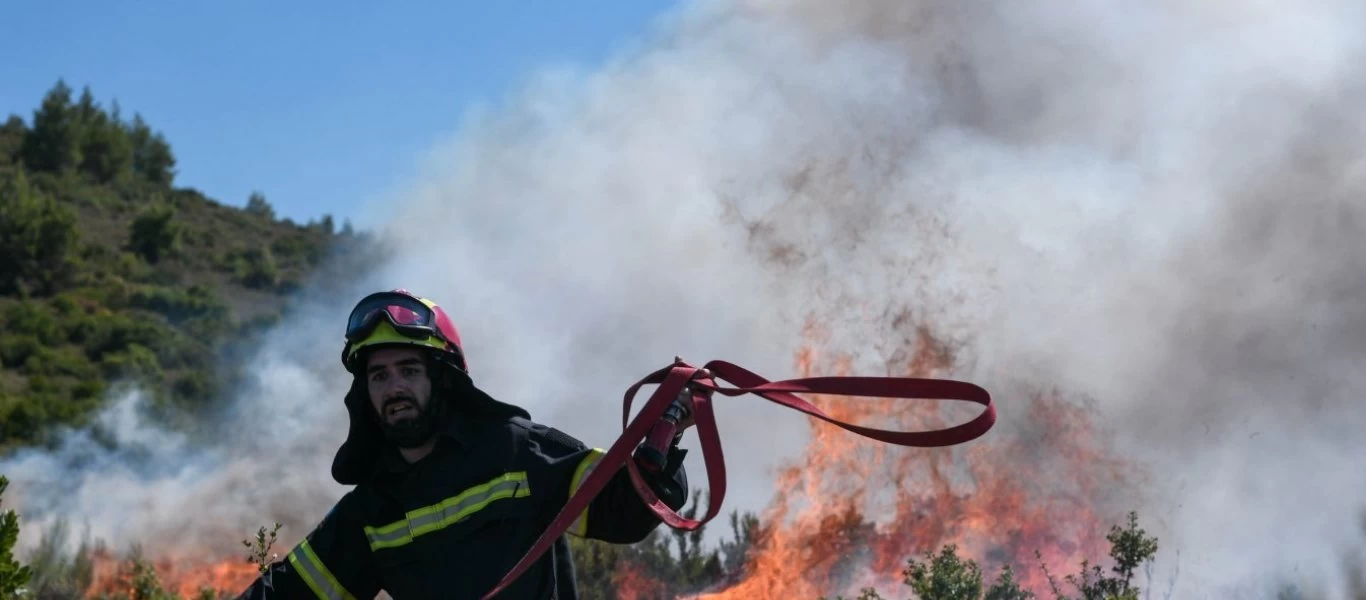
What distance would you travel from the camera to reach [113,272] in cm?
5188

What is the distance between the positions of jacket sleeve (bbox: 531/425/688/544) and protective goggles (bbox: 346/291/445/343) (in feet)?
1.66

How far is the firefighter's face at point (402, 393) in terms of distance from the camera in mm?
4648

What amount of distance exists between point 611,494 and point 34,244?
1911 inches

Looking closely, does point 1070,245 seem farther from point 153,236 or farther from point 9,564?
point 153,236

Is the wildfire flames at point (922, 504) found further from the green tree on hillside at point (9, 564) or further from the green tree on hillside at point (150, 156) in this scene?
the green tree on hillside at point (150, 156)

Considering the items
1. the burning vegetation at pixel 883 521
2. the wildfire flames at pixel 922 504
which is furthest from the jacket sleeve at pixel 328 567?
the wildfire flames at pixel 922 504

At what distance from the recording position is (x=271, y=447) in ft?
92.4

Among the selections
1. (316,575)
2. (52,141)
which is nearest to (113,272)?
(52,141)

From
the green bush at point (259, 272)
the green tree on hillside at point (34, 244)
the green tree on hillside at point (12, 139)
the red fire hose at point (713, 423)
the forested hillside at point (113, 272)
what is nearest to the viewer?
the red fire hose at point (713, 423)

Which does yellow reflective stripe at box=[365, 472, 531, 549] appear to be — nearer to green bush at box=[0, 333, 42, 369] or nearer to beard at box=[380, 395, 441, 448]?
beard at box=[380, 395, 441, 448]

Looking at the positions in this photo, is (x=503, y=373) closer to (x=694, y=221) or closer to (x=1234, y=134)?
(x=694, y=221)

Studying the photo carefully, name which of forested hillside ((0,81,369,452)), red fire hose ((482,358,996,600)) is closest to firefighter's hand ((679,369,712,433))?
red fire hose ((482,358,996,600))

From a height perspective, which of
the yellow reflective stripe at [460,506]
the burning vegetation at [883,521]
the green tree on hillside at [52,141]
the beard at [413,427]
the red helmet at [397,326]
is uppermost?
the green tree on hillside at [52,141]

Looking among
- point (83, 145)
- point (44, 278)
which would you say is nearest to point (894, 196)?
point (44, 278)
